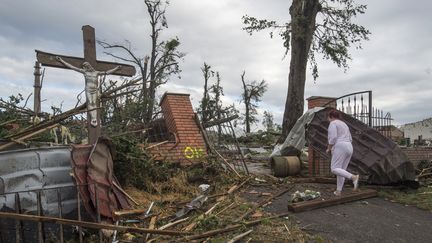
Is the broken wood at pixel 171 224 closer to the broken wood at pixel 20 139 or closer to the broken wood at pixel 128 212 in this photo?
→ the broken wood at pixel 128 212

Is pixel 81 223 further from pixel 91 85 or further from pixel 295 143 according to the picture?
pixel 295 143

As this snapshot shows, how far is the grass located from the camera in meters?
7.52

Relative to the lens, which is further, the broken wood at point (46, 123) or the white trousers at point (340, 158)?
the white trousers at point (340, 158)

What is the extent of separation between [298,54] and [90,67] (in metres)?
10.3

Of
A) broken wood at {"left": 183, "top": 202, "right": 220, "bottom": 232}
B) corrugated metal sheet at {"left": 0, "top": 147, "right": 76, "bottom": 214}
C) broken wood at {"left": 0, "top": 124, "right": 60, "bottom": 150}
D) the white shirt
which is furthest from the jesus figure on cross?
the white shirt

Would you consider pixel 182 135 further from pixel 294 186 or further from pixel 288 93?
pixel 288 93

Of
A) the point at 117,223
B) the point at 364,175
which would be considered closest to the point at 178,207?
the point at 117,223

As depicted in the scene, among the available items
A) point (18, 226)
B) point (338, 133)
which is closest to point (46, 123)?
point (18, 226)

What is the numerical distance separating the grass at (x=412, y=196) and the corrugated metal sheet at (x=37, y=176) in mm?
5995

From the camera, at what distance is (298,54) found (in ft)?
53.1

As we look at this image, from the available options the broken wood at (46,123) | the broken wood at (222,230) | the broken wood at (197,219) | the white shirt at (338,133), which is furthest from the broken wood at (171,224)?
the white shirt at (338,133)

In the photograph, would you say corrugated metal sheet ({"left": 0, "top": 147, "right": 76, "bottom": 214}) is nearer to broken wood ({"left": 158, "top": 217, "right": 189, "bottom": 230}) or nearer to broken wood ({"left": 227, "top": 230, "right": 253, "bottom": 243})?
broken wood ({"left": 158, "top": 217, "right": 189, "bottom": 230})

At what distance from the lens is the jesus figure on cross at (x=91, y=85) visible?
741cm

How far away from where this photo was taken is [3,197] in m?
5.66
